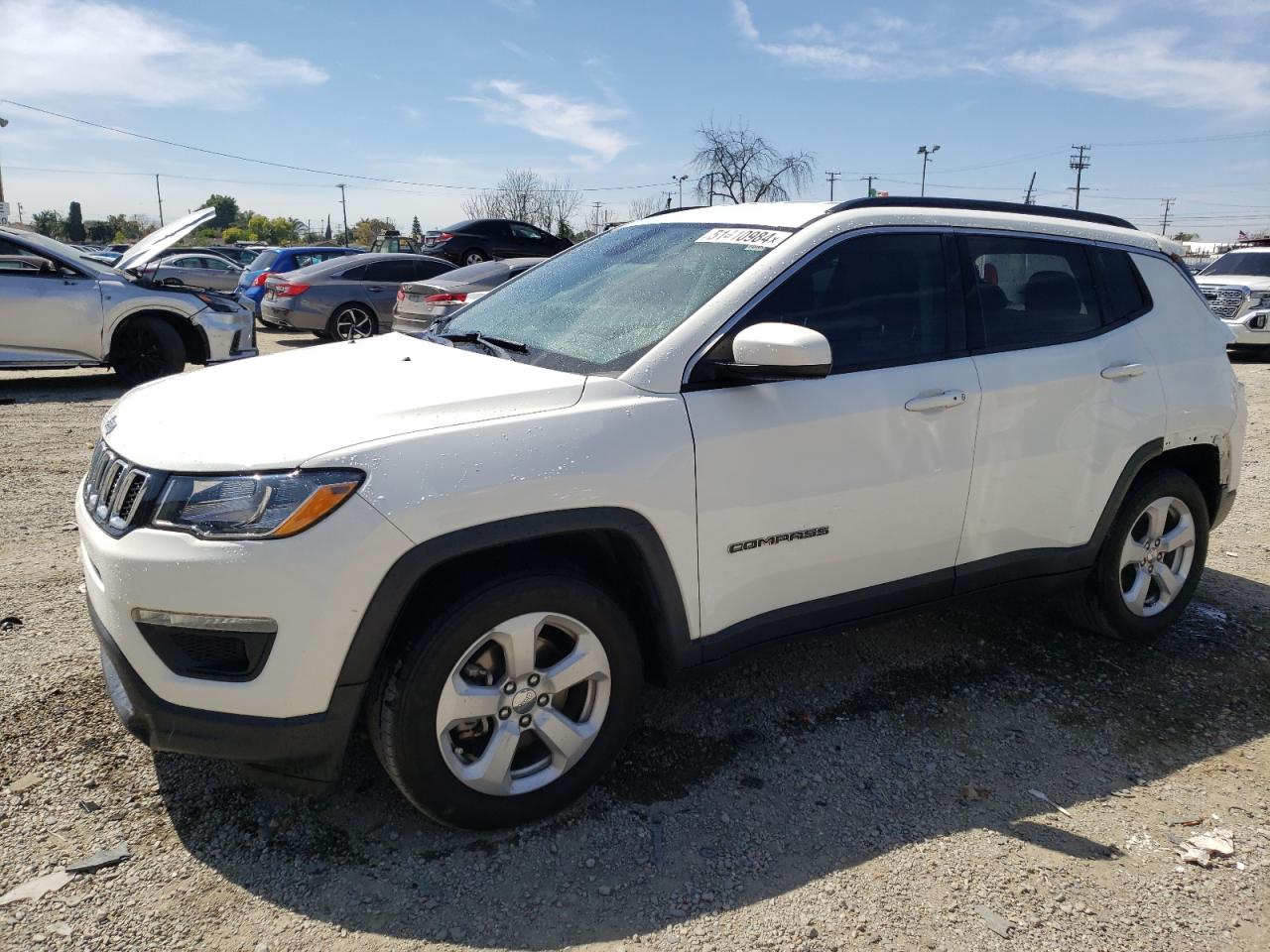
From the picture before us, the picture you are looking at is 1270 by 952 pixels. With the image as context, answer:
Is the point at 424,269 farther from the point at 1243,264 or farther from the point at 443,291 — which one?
the point at 1243,264

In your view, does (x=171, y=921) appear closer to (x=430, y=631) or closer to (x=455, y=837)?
(x=455, y=837)

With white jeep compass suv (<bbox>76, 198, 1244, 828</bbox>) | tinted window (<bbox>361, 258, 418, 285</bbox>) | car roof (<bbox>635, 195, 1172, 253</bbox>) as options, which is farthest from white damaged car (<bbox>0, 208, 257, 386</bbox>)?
white jeep compass suv (<bbox>76, 198, 1244, 828</bbox>)

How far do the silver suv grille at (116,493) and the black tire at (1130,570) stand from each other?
3.54 meters

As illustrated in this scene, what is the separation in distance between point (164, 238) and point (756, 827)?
764 centimetres

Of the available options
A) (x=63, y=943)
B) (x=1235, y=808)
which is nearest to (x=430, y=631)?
(x=63, y=943)

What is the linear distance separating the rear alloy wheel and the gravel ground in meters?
11.2

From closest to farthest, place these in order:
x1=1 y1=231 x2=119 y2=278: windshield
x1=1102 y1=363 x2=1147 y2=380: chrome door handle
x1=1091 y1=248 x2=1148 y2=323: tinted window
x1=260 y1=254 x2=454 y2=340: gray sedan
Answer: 1. x1=1102 y1=363 x2=1147 y2=380: chrome door handle
2. x1=1091 y1=248 x2=1148 y2=323: tinted window
3. x1=1 y1=231 x2=119 y2=278: windshield
4. x1=260 y1=254 x2=454 y2=340: gray sedan

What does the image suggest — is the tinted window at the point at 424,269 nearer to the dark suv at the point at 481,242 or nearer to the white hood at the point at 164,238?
the dark suv at the point at 481,242

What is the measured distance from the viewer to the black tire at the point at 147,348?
981 cm

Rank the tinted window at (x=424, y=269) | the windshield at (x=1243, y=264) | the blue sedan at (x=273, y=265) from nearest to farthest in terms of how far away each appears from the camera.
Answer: the windshield at (x=1243, y=264) < the tinted window at (x=424, y=269) < the blue sedan at (x=273, y=265)

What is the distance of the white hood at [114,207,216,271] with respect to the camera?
805cm

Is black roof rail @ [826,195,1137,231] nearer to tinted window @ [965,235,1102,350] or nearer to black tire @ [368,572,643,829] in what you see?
tinted window @ [965,235,1102,350]

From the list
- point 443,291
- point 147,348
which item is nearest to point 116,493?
point 147,348

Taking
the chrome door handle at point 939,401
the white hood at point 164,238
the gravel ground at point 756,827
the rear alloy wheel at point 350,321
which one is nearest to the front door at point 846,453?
the chrome door handle at point 939,401
